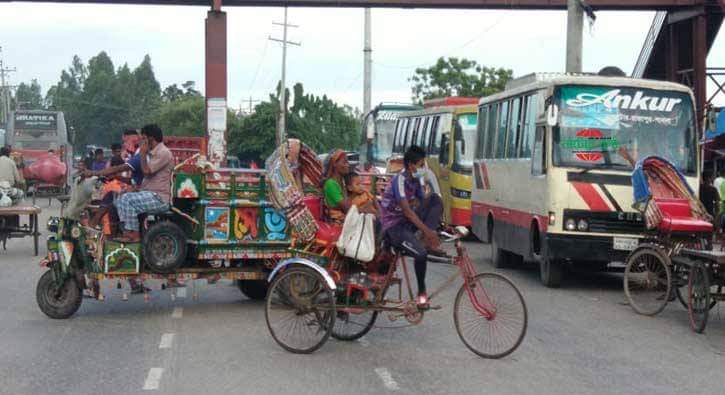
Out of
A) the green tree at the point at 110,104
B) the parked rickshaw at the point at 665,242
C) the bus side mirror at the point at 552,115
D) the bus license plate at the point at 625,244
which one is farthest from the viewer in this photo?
the green tree at the point at 110,104

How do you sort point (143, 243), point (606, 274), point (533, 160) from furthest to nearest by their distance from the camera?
1. point (606, 274)
2. point (533, 160)
3. point (143, 243)

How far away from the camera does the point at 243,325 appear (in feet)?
35.3

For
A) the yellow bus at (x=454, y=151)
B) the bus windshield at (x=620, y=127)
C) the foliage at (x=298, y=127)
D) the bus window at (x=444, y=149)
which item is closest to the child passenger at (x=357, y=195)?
the bus windshield at (x=620, y=127)

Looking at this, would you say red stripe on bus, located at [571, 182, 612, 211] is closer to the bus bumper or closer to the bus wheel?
the bus bumper

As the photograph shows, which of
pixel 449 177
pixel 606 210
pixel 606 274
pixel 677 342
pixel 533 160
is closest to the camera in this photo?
pixel 677 342

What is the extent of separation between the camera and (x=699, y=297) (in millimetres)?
10617

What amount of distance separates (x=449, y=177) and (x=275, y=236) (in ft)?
42.9

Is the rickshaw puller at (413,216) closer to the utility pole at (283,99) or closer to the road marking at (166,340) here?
the road marking at (166,340)

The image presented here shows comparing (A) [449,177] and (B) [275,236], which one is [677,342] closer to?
(B) [275,236]

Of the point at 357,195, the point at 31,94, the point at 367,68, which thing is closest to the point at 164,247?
the point at 357,195

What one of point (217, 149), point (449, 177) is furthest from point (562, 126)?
point (217, 149)

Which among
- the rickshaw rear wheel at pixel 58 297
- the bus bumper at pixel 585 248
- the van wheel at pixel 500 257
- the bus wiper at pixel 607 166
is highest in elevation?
the bus wiper at pixel 607 166

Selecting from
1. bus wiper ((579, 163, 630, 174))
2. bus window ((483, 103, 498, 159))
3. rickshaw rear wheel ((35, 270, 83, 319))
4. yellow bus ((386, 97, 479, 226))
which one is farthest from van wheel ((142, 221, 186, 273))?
yellow bus ((386, 97, 479, 226))

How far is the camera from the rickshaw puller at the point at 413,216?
9031mm
